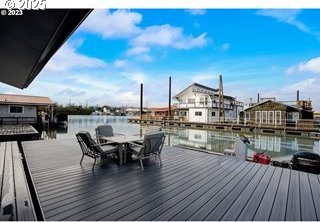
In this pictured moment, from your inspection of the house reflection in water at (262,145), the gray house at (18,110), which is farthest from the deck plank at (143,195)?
the gray house at (18,110)

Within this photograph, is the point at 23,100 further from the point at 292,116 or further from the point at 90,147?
the point at 292,116

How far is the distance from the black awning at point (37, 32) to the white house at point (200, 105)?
78.8 ft

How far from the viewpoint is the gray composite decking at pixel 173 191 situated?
2328mm

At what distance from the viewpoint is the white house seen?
27.6 meters

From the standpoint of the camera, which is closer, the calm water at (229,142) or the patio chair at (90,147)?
the patio chair at (90,147)

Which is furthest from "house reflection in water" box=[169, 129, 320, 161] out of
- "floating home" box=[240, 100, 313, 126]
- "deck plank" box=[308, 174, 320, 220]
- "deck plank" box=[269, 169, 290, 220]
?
"floating home" box=[240, 100, 313, 126]

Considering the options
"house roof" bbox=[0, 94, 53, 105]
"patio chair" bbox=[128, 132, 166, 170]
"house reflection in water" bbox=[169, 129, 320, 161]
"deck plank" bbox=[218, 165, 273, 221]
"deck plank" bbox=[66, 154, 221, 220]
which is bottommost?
"house reflection in water" bbox=[169, 129, 320, 161]

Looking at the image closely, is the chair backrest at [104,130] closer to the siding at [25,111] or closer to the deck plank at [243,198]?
the deck plank at [243,198]

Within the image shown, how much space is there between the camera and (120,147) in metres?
4.23

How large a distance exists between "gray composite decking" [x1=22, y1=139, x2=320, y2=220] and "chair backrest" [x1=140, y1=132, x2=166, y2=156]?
313mm

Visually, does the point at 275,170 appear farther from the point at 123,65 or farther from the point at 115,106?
the point at 115,106

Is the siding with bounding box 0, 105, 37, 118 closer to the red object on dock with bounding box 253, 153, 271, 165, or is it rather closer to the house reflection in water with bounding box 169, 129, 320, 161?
the house reflection in water with bounding box 169, 129, 320, 161

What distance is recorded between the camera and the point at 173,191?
292 cm
